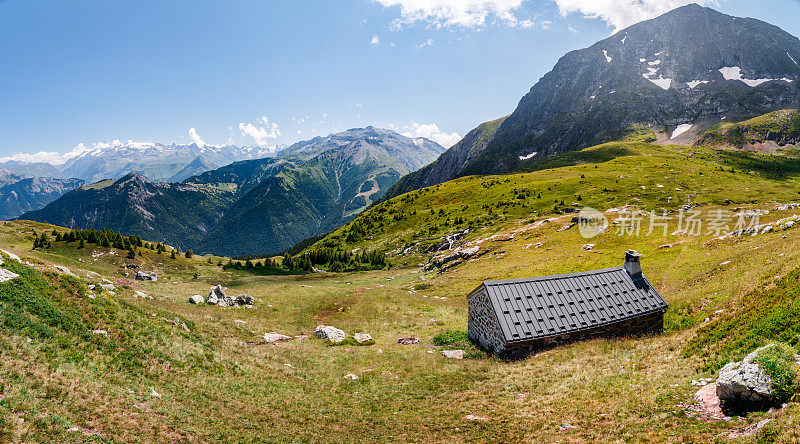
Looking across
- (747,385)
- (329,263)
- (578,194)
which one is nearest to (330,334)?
(747,385)

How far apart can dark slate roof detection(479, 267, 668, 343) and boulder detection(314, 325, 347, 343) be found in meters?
15.9

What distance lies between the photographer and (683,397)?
13.4 meters

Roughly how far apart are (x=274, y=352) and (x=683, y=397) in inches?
1016

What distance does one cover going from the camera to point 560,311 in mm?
26031

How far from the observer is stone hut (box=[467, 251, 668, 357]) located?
24.7 metres

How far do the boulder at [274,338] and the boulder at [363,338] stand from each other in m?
6.68

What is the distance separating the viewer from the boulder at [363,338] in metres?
32.2

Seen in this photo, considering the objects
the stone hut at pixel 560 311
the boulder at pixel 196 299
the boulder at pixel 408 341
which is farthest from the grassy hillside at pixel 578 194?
the boulder at pixel 196 299

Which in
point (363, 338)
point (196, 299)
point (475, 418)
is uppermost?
point (196, 299)

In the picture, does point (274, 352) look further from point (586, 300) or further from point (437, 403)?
point (586, 300)

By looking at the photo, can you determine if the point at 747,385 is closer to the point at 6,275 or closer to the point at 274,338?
the point at 274,338

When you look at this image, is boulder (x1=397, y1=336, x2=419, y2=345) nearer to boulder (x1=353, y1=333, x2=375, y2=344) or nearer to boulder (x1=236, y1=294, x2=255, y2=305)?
boulder (x1=353, y1=333, x2=375, y2=344)

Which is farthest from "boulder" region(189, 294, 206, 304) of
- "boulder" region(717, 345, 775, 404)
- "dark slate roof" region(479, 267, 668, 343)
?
"boulder" region(717, 345, 775, 404)

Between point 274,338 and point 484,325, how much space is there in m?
19.9
